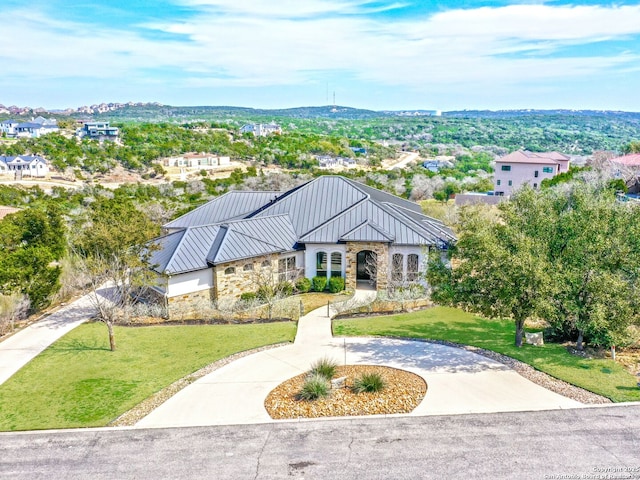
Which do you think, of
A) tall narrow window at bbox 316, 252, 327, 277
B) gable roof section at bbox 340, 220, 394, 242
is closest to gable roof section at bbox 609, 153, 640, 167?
gable roof section at bbox 340, 220, 394, 242

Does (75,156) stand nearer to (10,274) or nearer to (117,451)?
(10,274)

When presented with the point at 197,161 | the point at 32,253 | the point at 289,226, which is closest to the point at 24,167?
the point at 197,161

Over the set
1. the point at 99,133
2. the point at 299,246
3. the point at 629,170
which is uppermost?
the point at 99,133

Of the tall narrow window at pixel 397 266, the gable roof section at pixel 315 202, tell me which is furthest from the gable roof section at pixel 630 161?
the tall narrow window at pixel 397 266

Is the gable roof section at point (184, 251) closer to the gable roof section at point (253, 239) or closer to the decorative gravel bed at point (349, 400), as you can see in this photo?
the gable roof section at point (253, 239)

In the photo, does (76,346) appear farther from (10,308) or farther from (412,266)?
(412,266)
